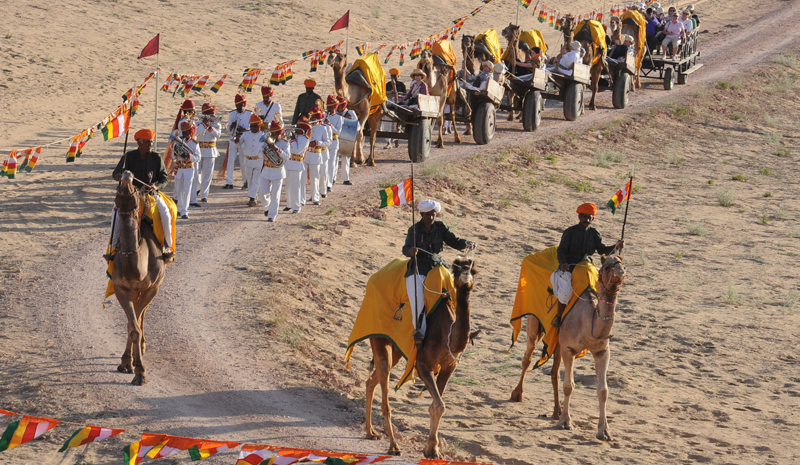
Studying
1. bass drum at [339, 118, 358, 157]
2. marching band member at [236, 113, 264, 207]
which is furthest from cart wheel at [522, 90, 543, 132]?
marching band member at [236, 113, 264, 207]

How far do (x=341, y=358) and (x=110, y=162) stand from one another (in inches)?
438

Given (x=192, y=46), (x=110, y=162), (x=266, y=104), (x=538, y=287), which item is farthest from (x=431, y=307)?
(x=192, y=46)

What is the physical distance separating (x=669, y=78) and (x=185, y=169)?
21861 mm

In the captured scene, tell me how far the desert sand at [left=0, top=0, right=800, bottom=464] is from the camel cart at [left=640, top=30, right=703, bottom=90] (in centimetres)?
55

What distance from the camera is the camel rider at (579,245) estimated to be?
40.2 ft

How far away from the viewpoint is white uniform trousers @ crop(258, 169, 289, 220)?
59.8 ft

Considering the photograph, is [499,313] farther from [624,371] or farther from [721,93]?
[721,93]

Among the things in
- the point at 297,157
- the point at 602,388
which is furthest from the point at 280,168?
the point at 602,388

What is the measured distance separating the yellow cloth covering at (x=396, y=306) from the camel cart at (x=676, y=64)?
25115mm

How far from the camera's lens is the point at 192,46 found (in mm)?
34688

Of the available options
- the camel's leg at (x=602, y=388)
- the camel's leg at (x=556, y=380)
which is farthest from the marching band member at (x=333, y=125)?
the camel's leg at (x=602, y=388)

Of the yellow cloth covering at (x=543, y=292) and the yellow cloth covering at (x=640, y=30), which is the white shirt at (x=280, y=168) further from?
the yellow cloth covering at (x=640, y=30)

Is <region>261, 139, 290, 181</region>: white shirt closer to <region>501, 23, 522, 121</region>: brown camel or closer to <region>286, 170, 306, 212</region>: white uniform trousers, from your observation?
<region>286, 170, 306, 212</region>: white uniform trousers

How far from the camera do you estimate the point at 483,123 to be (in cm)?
2538
